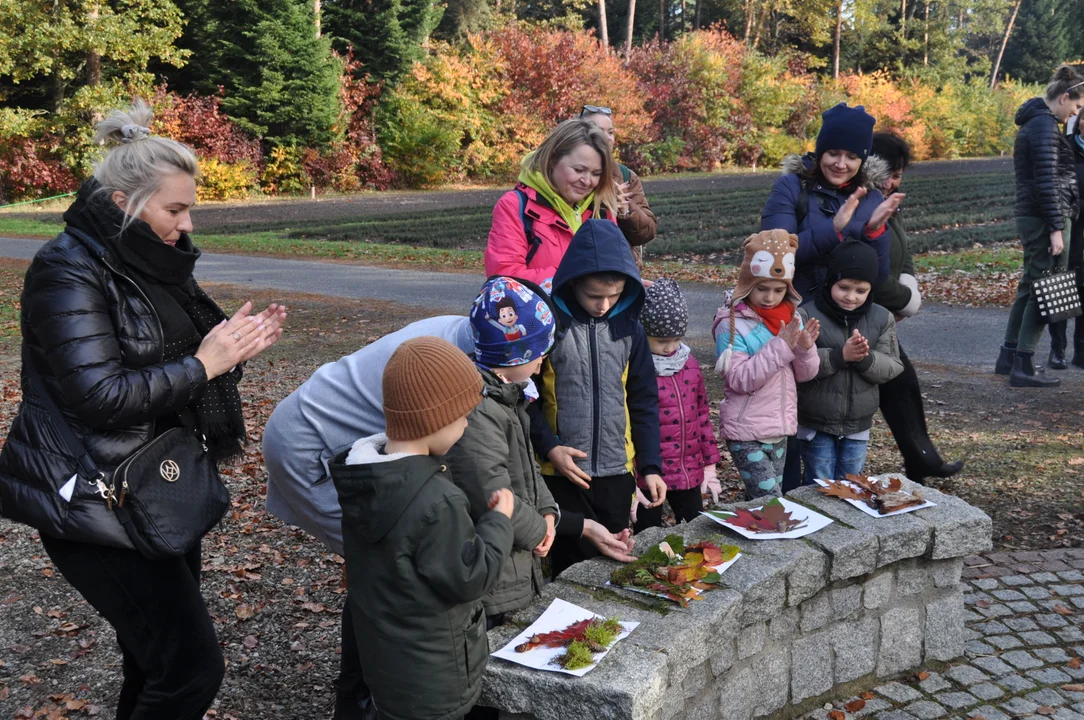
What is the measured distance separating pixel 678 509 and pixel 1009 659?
1.42m

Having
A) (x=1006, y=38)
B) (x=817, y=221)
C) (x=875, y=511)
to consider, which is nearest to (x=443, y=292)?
(x=817, y=221)

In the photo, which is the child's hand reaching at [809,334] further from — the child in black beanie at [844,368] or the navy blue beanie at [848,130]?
the navy blue beanie at [848,130]

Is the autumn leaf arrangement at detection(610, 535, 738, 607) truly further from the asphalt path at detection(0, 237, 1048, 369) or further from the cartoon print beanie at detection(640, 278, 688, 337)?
the asphalt path at detection(0, 237, 1048, 369)

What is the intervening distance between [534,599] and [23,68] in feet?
109

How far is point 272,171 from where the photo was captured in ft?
120

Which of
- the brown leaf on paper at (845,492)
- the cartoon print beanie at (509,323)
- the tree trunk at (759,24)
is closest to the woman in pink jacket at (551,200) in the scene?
the cartoon print beanie at (509,323)

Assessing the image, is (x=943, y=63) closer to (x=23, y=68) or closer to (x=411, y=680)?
(x=23, y=68)

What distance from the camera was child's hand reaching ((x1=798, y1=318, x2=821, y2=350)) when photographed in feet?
13.8

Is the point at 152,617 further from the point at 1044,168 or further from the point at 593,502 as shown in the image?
the point at 1044,168

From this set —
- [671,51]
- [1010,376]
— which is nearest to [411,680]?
[1010,376]

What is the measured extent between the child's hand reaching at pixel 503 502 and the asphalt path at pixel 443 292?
739cm

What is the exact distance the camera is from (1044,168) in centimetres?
748

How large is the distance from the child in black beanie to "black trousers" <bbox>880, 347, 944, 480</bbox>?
0.50 m

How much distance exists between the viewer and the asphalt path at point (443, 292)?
9.65 metres
